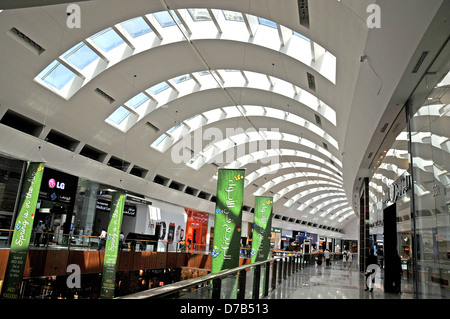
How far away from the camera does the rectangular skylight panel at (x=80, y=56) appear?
1545cm

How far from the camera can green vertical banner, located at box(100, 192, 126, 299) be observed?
16375mm

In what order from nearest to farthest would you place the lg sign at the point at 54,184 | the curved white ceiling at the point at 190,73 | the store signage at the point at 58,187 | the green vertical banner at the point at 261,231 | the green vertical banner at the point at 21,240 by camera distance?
the curved white ceiling at the point at 190,73, the green vertical banner at the point at 21,240, the store signage at the point at 58,187, the lg sign at the point at 54,184, the green vertical banner at the point at 261,231

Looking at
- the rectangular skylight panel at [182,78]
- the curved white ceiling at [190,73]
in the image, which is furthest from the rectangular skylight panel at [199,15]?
the rectangular skylight panel at [182,78]

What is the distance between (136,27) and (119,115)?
6.94 m

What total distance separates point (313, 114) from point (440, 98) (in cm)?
1270

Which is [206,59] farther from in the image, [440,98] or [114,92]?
[440,98]

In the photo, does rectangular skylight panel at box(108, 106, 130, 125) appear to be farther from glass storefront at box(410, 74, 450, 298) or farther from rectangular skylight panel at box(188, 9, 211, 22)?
glass storefront at box(410, 74, 450, 298)

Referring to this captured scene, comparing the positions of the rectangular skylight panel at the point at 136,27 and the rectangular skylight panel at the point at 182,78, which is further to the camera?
the rectangular skylight panel at the point at 182,78

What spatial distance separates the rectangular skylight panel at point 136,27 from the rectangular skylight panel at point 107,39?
679 millimetres

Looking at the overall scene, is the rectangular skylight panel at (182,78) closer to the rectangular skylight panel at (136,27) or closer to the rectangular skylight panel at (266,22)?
the rectangular skylight panel at (136,27)

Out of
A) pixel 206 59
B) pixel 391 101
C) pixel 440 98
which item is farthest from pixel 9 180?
pixel 440 98

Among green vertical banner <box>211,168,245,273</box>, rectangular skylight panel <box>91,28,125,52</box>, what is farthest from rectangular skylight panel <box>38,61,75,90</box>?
green vertical banner <box>211,168,245,273</box>

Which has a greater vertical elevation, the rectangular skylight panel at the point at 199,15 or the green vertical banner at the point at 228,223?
the rectangular skylight panel at the point at 199,15

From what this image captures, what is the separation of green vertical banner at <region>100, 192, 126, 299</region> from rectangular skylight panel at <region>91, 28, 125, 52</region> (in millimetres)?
6837
